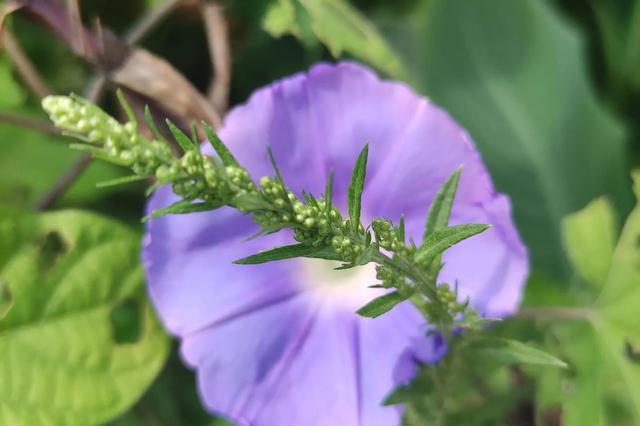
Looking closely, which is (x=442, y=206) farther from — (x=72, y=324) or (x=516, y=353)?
(x=72, y=324)

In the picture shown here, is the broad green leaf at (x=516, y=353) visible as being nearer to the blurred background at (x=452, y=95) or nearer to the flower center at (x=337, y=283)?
the flower center at (x=337, y=283)

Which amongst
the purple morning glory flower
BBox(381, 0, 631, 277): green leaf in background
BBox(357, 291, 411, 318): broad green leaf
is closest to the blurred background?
BBox(381, 0, 631, 277): green leaf in background

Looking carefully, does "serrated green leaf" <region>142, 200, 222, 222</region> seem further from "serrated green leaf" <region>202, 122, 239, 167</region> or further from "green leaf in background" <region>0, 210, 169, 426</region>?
"green leaf in background" <region>0, 210, 169, 426</region>

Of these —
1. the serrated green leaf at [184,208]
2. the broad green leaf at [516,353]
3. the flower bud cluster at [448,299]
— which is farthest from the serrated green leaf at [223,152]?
the broad green leaf at [516,353]

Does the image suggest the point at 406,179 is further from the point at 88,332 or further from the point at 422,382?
the point at 88,332

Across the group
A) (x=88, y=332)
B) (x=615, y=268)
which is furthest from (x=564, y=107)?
(x=88, y=332)

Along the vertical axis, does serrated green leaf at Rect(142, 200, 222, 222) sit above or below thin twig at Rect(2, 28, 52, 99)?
below
